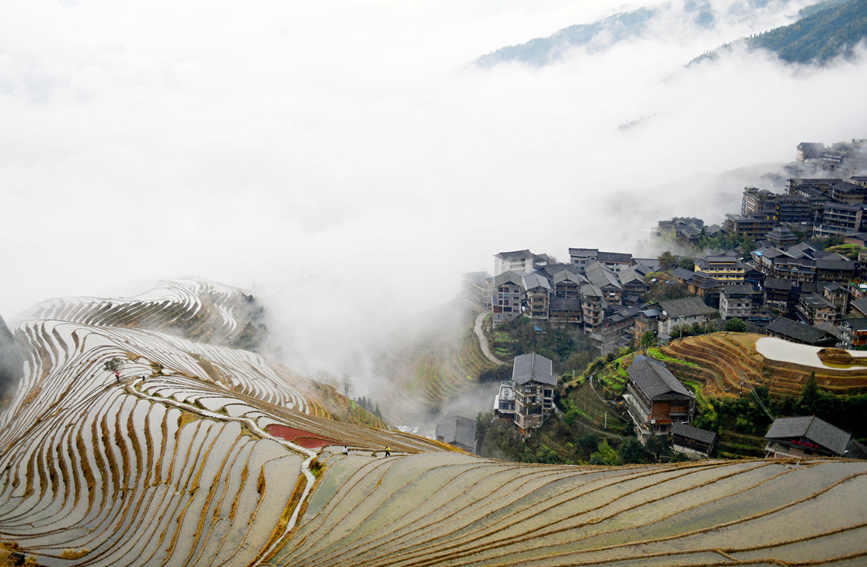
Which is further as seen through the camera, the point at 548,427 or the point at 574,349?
the point at 574,349

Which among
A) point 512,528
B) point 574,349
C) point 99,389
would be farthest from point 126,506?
point 574,349

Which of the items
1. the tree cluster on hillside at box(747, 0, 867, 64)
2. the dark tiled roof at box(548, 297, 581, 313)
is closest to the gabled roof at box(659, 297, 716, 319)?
the dark tiled roof at box(548, 297, 581, 313)

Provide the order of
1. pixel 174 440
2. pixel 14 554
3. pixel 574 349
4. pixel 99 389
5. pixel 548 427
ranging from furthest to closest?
1. pixel 574 349
2. pixel 548 427
3. pixel 99 389
4. pixel 174 440
5. pixel 14 554

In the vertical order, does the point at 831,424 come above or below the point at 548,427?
above

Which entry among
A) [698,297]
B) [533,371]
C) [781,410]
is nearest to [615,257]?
[698,297]

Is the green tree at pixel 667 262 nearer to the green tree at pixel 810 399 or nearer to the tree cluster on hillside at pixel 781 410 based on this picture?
the tree cluster on hillside at pixel 781 410

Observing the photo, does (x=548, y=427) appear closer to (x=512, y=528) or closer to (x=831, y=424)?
(x=831, y=424)

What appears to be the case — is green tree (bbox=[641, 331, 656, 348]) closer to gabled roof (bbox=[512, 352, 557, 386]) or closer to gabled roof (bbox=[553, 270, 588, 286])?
gabled roof (bbox=[512, 352, 557, 386])

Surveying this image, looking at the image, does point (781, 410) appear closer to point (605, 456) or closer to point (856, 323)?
point (605, 456)
